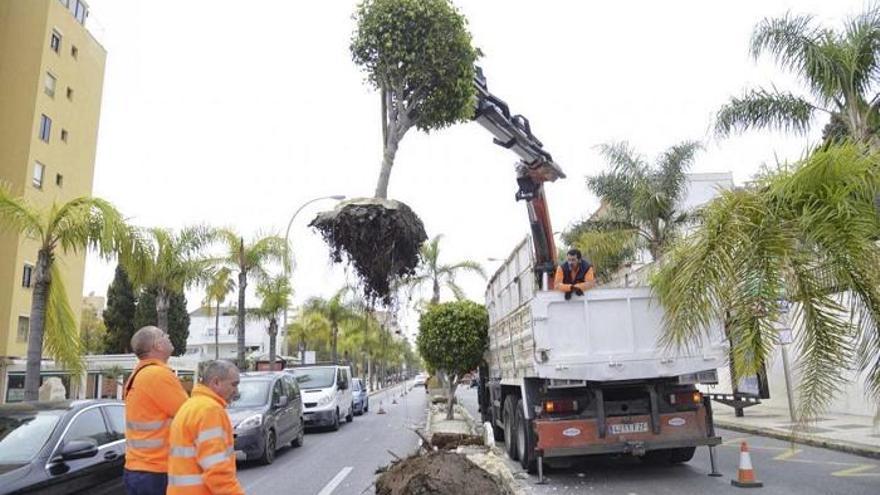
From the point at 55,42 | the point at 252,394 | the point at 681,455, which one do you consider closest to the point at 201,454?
the point at 681,455

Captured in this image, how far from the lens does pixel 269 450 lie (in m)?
11.9

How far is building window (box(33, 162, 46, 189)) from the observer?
28.5m

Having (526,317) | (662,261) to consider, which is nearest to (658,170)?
(526,317)

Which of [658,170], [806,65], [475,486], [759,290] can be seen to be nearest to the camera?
[759,290]

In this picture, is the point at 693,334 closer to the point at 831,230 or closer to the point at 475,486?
the point at 831,230

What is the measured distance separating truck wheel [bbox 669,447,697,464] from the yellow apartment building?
2390 centimetres

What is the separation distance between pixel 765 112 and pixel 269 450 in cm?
1249

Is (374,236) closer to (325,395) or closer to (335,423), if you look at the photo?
(325,395)

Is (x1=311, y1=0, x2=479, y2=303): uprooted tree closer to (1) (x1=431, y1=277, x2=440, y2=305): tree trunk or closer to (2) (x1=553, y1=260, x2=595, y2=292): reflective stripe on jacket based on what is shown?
(2) (x1=553, y1=260, x2=595, y2=292): reflective stripe on jacket

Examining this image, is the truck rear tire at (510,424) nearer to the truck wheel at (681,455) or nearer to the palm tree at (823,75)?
the truck wheel at (681,455)

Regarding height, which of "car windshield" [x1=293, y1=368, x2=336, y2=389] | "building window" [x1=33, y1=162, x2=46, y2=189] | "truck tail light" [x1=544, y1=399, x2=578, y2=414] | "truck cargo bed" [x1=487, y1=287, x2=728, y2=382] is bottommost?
"truck tail light" [x1=544, y1=399, x2=578, y2=414]

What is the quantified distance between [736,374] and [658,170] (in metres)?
16.6

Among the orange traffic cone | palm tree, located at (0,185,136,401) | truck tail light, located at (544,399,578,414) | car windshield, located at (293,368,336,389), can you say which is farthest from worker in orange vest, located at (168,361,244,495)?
car windshield, located at (293,368,336,389)

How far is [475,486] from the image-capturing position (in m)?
5.99
